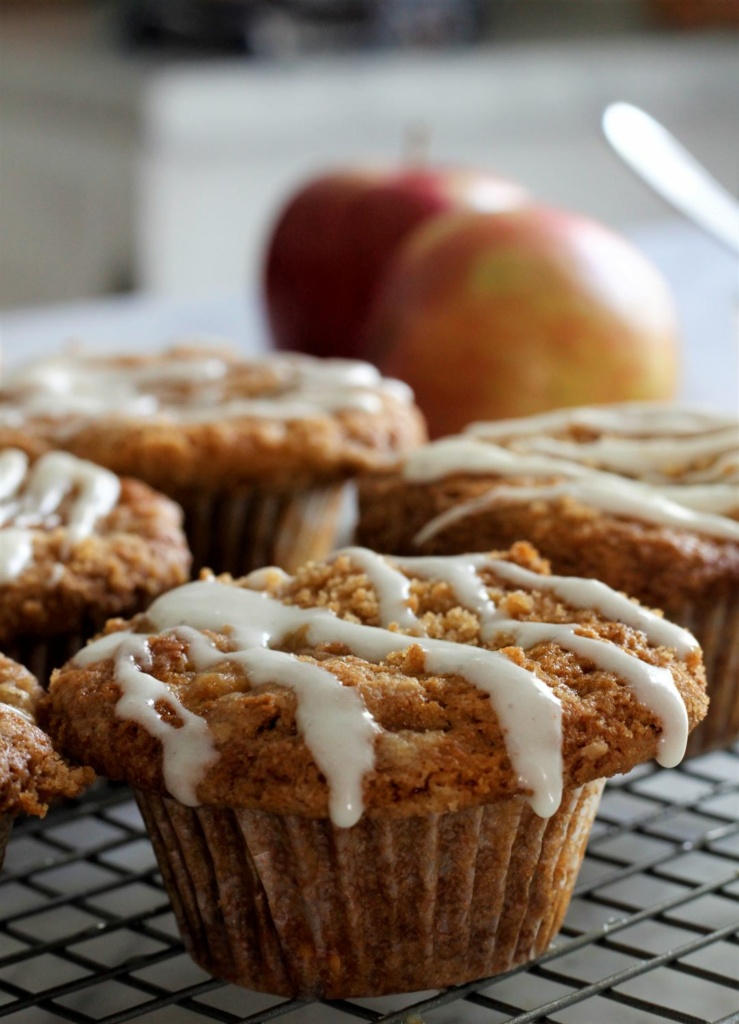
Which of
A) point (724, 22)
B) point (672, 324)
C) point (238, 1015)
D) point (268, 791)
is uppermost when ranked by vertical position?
point (724, 22)

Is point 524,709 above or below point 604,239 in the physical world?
below

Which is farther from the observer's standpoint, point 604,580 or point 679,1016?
point 604,580

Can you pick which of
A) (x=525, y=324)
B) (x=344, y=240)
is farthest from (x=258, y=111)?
(x=525, y=324)

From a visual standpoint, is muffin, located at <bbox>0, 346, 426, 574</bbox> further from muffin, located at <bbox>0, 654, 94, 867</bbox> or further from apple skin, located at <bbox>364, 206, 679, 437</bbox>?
muffin, located at <bbox>0, 654, 94, 867</bbox>

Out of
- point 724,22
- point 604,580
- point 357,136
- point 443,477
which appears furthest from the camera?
point 724,22

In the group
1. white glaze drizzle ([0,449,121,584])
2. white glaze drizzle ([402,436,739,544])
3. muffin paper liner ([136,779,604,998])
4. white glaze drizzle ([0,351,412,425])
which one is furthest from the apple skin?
muffin paper liner ([136,779,604,998])

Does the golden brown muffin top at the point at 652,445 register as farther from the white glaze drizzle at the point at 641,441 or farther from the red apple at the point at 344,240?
the red apple at the point at 344,240

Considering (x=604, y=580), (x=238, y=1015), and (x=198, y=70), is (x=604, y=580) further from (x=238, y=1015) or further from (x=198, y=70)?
(x=198, y=70)

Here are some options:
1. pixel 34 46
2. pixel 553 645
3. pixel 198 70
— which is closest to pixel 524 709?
pixel 553 645
